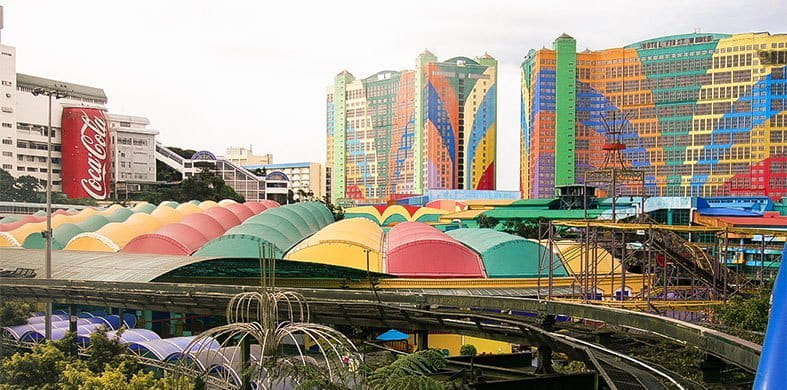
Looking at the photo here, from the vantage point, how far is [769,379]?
1.59 meters

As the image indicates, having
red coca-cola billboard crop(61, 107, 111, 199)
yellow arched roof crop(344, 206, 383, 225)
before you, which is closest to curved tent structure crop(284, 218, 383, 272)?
yellow arched roof crop(344, 206, 383, 225)

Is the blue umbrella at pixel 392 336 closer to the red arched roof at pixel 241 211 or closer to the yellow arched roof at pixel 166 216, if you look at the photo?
the yellow arched roof at pixel 166 216

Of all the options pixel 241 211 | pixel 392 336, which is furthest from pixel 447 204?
pixel 392 336

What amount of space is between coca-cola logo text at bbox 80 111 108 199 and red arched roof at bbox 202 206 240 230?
13.6 m

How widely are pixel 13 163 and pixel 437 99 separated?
20.7m

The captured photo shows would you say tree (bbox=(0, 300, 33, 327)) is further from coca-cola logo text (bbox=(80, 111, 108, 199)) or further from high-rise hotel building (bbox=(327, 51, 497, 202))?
high-rise hotel building (bbox=(327, 51, 497, 202))

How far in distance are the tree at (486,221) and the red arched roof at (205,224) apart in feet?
39.5

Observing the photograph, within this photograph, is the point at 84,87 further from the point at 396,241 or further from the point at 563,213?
the point at 396,241

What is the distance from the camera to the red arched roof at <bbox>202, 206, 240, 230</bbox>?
17769 millimetres

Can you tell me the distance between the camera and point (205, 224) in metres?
16.2

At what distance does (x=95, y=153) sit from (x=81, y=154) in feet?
2.38

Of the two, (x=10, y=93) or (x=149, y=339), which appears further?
(x=10, y=93)

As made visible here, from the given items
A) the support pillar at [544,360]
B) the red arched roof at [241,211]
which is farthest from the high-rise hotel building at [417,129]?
the support pillar at [544,360]

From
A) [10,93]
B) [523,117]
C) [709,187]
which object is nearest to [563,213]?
[709,187]
